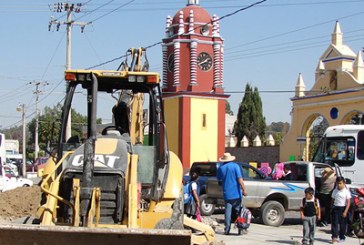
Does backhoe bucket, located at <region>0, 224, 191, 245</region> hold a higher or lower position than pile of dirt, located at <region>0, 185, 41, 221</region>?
higher

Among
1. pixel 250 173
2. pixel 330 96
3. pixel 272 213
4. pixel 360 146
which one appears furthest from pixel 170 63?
pixel 272 213

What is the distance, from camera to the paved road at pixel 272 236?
1345 cm

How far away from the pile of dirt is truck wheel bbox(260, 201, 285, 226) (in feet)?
21.4

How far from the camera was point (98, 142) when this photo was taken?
324 inches

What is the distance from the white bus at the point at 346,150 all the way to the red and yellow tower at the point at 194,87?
1006 inches

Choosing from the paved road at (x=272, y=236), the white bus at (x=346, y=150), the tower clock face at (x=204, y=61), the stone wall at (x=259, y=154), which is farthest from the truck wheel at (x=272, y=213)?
the tower clock face at (x=204, y=61)

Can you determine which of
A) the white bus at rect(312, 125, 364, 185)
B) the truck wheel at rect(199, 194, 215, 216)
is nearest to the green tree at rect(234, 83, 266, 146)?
the white bus at rect(312, 125, 364, 185)

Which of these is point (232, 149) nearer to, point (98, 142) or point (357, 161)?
point (357, 161)

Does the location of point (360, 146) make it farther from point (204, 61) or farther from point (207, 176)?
point (204, 61)

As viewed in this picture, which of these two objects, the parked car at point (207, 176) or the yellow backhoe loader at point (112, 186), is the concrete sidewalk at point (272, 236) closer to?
the parked car at point (207, 176)

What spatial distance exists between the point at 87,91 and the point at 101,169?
6.94ft

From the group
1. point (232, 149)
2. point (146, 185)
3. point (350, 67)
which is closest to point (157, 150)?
point (146, 185)

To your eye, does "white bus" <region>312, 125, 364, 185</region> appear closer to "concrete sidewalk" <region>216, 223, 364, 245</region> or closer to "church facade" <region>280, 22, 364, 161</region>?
"concrete sidewalk" <region>216, 223, 364, 245</region>

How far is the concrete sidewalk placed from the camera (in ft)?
44.1
